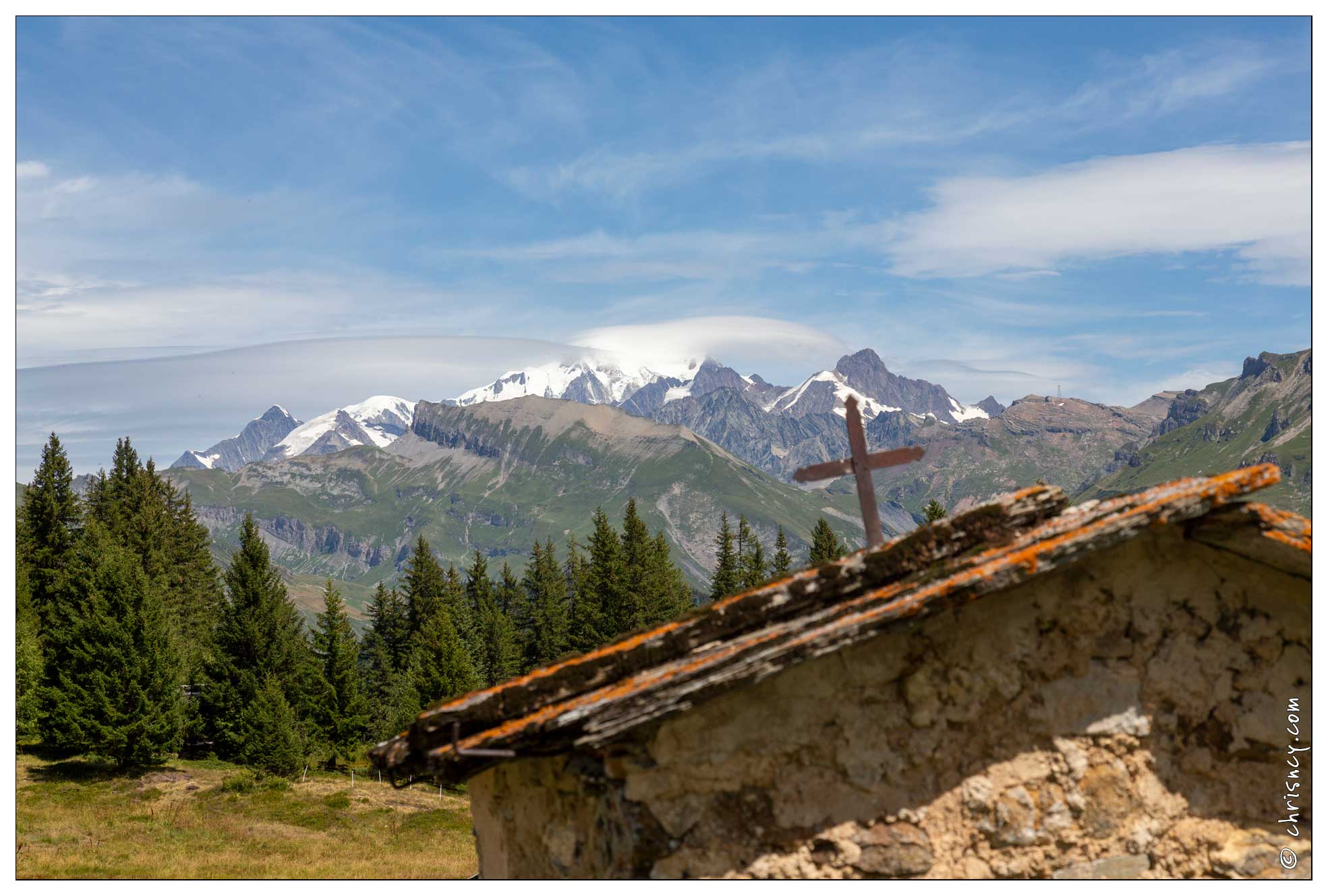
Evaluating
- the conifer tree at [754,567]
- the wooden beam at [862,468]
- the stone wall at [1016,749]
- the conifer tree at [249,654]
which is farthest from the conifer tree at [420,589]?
the stone wall at [1016,749]

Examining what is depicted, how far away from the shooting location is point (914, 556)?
24.6 feet

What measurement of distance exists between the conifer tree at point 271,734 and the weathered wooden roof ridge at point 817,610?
1621 inches

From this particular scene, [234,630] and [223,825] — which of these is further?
[234,630]

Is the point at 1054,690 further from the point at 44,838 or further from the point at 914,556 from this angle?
the point at 44,838

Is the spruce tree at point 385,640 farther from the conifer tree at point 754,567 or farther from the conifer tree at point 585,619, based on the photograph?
the conifer tree at point 754,567

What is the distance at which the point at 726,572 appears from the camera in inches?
3120

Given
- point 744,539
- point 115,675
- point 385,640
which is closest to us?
point 115,675

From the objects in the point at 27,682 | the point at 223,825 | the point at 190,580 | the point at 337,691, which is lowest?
the point at 223,825

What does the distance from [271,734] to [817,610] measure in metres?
44.2

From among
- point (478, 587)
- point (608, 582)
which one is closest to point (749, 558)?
point (608, 582)

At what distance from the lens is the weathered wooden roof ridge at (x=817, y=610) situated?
687 centimetres

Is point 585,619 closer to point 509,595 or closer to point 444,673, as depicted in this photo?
point 509,595

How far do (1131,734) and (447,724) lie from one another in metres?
5.31

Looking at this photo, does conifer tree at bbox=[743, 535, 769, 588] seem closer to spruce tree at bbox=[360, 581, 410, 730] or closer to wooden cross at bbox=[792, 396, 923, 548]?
spruce tree at bbox=[360, 581, 410, 730]
